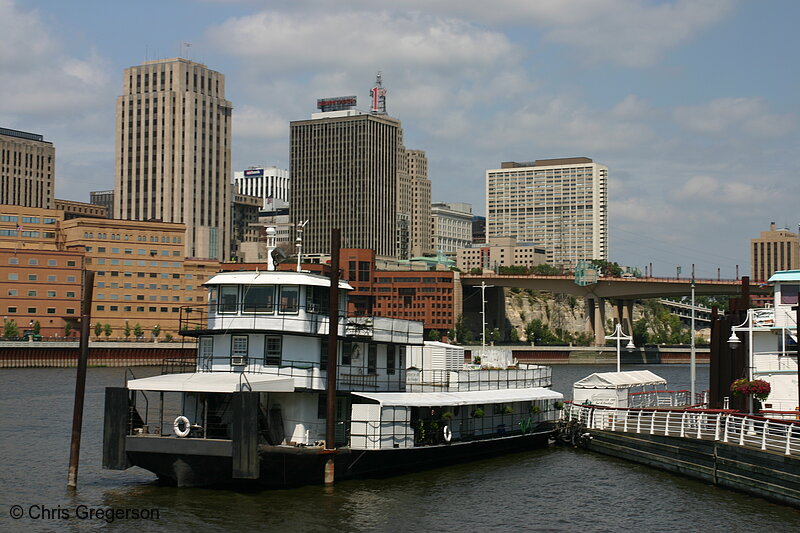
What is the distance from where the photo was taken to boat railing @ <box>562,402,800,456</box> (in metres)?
40.1

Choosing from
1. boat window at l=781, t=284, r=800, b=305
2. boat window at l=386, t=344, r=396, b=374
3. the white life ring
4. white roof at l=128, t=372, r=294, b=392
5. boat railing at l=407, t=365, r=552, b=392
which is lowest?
the white life ring

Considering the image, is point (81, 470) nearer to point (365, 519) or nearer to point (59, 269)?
point (365, 519)

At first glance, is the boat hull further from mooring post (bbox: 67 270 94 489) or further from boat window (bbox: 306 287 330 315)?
boat window (bbox: 306 287 330 315)

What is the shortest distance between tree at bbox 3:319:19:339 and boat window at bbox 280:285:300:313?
439 feet

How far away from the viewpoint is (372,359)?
45.6 metres

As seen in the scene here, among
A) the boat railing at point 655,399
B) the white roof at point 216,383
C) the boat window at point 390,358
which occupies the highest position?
the boat window at point 390,358

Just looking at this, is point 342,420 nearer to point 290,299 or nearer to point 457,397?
point 290,299

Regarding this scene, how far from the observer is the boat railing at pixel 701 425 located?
40062 millimetres

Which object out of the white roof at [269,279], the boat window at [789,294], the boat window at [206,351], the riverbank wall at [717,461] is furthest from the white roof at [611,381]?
the boat window at [206,351]

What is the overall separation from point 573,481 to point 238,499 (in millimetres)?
16144

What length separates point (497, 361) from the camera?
59.5 m

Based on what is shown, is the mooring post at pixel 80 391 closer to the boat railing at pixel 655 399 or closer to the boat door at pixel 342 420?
the boat door at pixel 342 420

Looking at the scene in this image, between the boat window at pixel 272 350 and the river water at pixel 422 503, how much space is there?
17.1 ft

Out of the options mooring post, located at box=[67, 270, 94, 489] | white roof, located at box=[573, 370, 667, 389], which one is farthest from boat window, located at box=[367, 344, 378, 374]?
white roof, located at box=[573, 370, 667, 389]
